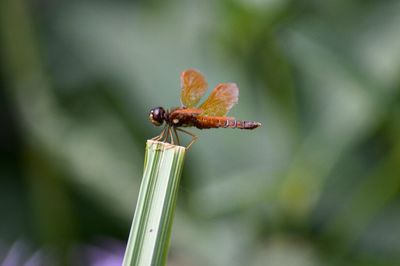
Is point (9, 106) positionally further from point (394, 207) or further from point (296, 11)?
point (394, 207)

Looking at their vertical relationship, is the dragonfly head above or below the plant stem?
above

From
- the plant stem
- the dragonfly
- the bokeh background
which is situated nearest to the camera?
the plant stem

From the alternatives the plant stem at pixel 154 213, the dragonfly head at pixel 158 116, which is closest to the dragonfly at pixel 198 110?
the dragonfly head at pixel 158 116

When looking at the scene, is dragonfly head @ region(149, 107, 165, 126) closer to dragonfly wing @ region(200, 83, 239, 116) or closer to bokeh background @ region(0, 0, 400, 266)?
dragonfly wing @ region(200, 83, 239, 116)

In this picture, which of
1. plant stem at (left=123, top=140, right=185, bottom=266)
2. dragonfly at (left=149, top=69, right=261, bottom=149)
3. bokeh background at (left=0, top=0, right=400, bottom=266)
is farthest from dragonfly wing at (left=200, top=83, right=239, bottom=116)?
bokeh background at (left=0, top=0, right=400, bottom=266)

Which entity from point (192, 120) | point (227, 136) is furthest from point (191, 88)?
point (227, 136)

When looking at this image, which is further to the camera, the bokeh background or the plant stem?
the bokeh background

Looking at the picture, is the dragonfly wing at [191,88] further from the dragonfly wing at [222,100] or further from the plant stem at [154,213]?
the plant stem at [154,213]

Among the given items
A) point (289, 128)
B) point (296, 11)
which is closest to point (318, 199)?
point (289, 128)
